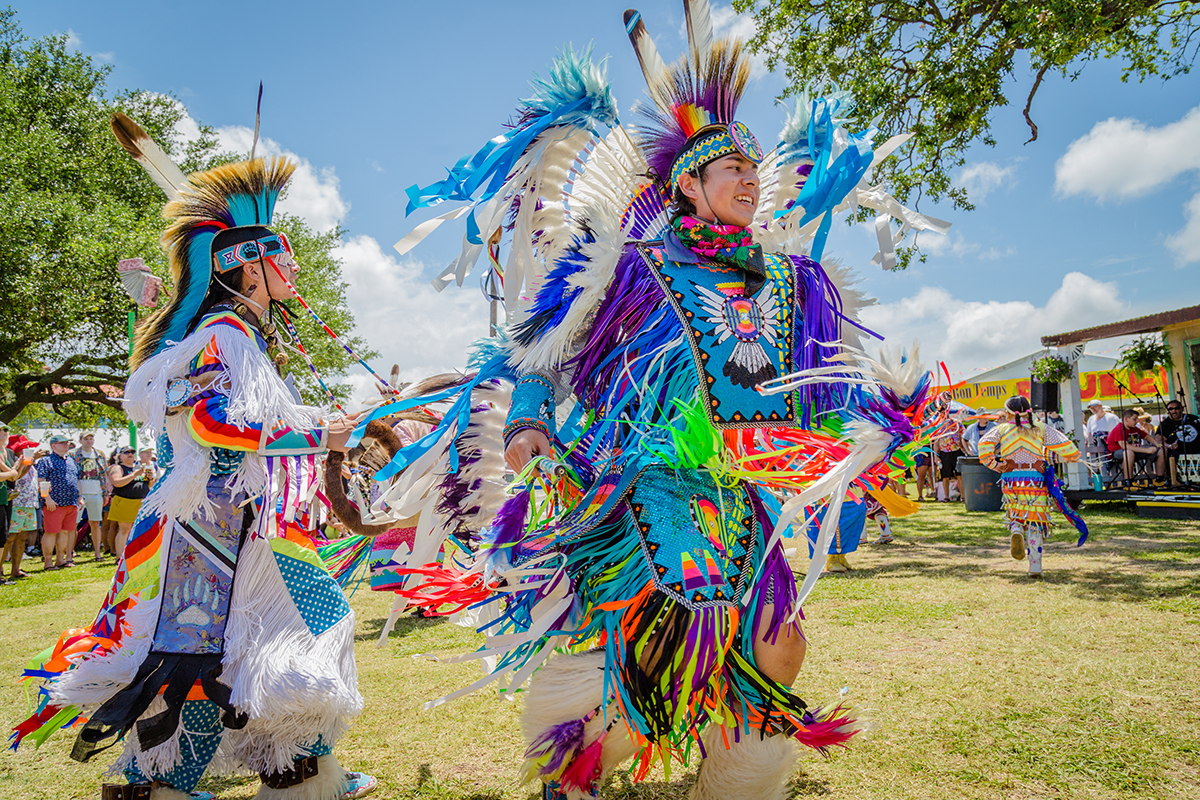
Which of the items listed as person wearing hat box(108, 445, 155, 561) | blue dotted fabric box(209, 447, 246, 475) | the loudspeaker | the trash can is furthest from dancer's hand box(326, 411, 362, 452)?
the trash can

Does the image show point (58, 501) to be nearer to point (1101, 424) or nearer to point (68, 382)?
point (68, 382)

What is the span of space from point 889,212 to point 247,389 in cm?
234

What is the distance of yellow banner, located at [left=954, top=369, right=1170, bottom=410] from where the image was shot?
661 inches

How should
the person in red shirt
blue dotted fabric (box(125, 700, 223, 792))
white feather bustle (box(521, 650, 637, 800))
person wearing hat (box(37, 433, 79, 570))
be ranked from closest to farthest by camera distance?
1. white feather bustle (box(521, 650, 637, 800))
2. blue dotted fabric (box(125, 700, 223, 792))
3. person wearing hat (box(37, 433, 79, 570))
4. the person in red shirt

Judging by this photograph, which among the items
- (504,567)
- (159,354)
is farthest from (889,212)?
(159,354)

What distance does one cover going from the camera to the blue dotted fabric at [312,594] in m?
2.37

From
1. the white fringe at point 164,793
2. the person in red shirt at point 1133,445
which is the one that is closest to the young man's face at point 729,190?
the white fringe at point 164,793

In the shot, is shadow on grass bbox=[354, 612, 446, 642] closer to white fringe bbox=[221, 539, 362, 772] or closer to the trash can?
white fringe bbox=[221, 539, 362, 772]

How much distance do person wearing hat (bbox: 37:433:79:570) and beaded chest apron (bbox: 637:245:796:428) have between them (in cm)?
1097

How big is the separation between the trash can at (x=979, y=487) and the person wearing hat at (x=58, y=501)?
1420 cm

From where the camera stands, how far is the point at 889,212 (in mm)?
2684

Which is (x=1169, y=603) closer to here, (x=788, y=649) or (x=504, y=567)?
(x=788, y=649)

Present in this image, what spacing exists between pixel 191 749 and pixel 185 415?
1.04 metres

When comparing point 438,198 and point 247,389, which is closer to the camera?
point 247,389
